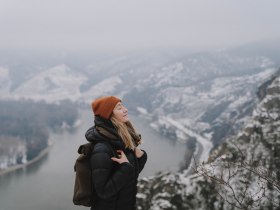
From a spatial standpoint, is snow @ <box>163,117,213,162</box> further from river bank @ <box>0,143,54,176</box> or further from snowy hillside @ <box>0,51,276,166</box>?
river bank @ <box>0,143,54,176</box>

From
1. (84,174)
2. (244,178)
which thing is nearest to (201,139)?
(244,178)

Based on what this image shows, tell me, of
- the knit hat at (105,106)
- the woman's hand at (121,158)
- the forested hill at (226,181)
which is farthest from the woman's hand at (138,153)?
the forested hill at (226,181)

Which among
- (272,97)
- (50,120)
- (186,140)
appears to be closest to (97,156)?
(272,97)

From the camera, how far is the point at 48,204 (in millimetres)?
34188

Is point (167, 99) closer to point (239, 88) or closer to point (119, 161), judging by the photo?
point (239, 88)

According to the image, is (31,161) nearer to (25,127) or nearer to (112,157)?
(25,127)

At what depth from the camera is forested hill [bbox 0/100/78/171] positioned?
62.3 meters

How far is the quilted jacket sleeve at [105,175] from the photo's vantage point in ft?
9.36

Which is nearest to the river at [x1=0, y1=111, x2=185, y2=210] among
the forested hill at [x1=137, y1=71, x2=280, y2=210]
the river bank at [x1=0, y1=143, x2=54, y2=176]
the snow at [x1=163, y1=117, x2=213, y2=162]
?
the river bank at [x1=0, y1=143, x2=54, y2=176]

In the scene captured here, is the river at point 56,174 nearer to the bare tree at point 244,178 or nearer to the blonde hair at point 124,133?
the bare tree at point 244,178

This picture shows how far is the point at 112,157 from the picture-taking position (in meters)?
2.93

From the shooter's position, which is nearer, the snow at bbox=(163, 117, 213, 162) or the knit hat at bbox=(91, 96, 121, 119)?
the knit hat at bbox=(91, 96, 121, 119)

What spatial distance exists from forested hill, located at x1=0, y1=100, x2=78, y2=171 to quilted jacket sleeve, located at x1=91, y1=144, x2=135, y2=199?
182 feet

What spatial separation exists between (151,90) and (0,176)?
122713mm
